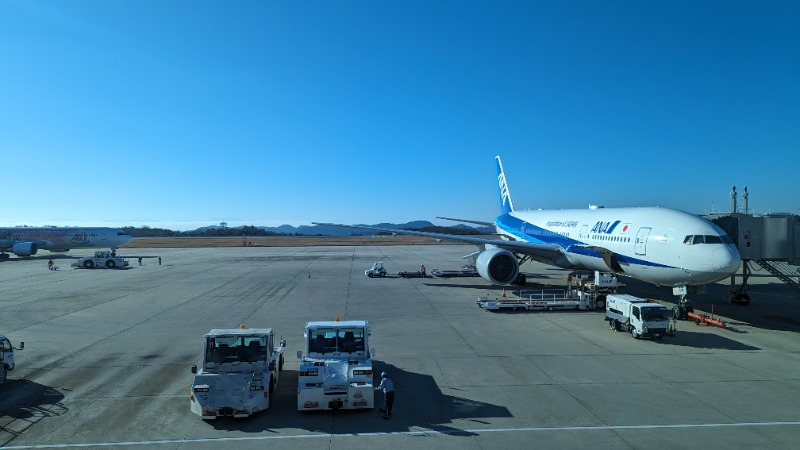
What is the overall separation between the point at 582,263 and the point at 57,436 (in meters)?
24.2

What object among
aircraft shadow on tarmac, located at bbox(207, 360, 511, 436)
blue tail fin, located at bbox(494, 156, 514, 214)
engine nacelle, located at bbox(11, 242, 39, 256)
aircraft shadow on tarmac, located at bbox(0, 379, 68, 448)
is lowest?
aircraft shadow on tarmac, located at bbox(0, 379, 68, 448)

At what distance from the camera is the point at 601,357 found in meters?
15.4

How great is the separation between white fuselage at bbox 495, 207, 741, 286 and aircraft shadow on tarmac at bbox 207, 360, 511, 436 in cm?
1240

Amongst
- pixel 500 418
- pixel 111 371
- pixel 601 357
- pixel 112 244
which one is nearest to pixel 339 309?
pixel 111 371

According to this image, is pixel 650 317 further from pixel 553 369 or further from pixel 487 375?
pixel 487 375

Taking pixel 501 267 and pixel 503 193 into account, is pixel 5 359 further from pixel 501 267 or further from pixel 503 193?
pixel 503 193

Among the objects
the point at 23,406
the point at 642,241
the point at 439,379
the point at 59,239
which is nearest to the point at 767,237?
the point at 642,241

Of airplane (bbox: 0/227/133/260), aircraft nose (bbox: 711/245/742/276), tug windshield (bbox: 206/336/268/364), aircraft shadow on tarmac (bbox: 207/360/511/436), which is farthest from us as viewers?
airplane (bbox: 0/227/133/260)

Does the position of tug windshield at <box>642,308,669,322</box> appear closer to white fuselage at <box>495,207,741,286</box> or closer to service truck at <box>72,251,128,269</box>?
white fuselage at <box>495,207,741,286</box>

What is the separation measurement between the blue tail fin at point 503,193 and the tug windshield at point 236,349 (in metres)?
37.1

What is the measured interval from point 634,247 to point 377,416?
16242 millimetres

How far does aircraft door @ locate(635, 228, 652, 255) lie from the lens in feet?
70.3

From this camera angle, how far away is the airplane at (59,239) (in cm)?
5788

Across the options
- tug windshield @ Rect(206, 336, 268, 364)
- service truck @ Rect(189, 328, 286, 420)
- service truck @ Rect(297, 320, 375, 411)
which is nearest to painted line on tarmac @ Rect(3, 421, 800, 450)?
service truck @ Rect(189, 328, 286, 420)
